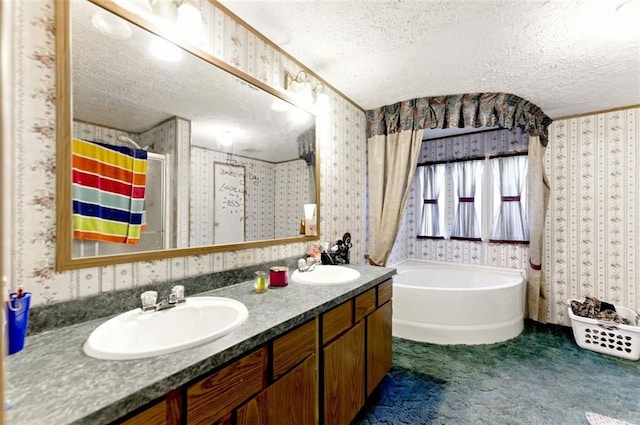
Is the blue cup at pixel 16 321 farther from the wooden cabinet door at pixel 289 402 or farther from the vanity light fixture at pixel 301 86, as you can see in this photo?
the vanity light fixture at pixel 301 86

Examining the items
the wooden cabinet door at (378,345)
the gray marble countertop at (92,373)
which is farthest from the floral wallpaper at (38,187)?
the wooden cabinet door at (378,345)

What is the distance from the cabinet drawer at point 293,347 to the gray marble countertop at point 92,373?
62 millimetres

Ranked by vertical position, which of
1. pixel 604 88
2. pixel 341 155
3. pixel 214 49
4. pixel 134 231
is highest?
pixel 604 88

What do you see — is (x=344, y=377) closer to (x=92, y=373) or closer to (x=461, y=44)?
(x=92, y=373)

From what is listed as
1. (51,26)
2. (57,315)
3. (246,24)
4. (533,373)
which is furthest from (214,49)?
(533,373)

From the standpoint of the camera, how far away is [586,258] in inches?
112

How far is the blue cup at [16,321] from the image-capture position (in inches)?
29.1

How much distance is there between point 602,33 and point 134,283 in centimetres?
274

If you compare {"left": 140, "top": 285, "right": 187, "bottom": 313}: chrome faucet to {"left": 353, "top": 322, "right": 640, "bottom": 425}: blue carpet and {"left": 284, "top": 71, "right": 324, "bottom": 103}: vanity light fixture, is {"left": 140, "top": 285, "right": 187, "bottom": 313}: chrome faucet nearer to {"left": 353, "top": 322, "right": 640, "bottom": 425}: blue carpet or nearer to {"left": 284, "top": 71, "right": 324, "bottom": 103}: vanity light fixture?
{"left": 353, "top": 322, "right": 640, "bottom": 425}: blue carpet

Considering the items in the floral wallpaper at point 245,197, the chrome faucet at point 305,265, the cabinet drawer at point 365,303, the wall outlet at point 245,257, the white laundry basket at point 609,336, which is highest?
the floral wallpaper at point 245,197

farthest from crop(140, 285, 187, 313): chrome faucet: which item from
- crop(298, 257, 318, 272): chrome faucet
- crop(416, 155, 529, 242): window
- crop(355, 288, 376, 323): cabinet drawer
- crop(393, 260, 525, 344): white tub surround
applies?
crop(416, 155, 529, 242): window

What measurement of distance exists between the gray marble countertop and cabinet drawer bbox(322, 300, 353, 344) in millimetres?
267

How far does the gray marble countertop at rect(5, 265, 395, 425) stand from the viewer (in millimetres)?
557

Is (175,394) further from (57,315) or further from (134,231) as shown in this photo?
(134,231)
